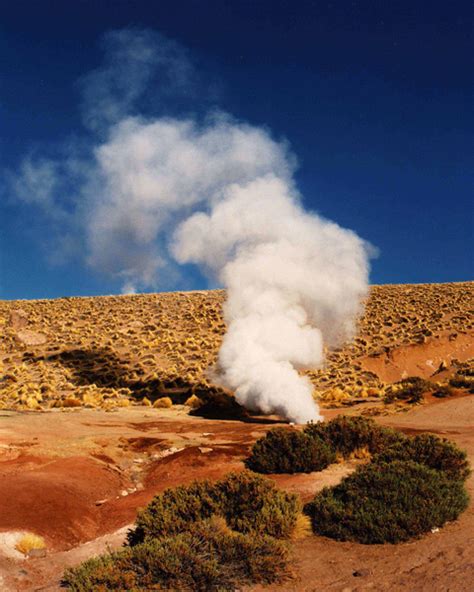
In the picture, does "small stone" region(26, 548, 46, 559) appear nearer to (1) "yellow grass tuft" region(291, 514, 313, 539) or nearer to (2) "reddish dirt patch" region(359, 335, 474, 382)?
(1) "yellow grass tuft" region(291, 514, 313, 539)

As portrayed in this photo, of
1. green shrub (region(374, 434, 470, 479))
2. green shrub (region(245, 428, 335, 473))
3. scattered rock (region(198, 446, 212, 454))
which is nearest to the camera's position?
green shrub (region(374, 434, 470, 479))

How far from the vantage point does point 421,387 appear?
28.7 meters

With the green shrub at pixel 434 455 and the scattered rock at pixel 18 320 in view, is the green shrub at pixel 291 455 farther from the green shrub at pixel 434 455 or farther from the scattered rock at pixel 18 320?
the scattered rock at pixel 18 320

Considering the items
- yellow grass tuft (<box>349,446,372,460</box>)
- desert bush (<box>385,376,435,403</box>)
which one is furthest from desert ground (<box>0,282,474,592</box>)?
yellow grass tuft (<box>349,446,372,460</box>)

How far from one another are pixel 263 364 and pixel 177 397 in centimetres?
1234

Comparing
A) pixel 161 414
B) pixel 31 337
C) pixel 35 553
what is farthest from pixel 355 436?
pixel 31 337

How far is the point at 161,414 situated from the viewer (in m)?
27.5

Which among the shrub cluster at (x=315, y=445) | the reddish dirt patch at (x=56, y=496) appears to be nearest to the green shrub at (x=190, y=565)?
the reddish dirt patch at (x=56, y=496)

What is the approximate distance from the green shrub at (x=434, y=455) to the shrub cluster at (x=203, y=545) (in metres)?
3.75

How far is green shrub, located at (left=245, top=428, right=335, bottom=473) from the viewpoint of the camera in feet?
42.7

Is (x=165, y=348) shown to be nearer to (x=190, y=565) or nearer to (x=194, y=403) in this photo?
(x=194, y=403)

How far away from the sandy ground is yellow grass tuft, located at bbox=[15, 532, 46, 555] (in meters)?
0.22

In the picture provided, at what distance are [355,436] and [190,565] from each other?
28.4ft

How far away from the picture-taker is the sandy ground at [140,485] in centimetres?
707
